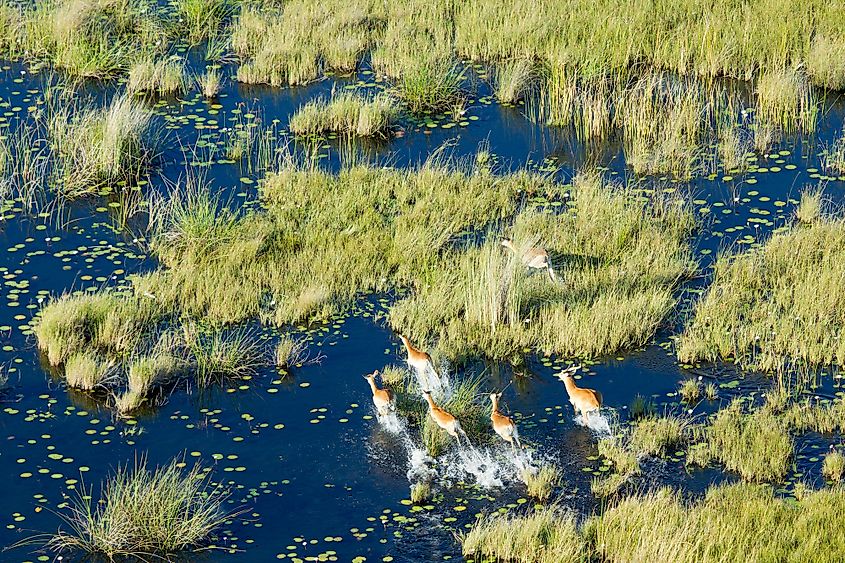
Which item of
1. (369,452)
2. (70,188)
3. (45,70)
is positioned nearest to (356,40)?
(45,70)

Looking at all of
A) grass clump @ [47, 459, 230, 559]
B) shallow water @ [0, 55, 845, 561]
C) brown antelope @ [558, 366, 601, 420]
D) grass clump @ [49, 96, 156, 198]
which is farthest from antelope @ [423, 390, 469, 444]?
grass clump @ [49, 96, 156, 198]

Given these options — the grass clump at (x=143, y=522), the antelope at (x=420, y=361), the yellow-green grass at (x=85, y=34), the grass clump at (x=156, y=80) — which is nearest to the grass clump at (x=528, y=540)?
the grass clump at (x=143, y=522)

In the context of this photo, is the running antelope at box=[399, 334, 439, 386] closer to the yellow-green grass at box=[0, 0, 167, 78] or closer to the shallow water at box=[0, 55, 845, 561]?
the shallow water at box=[0, 55, 845, 561]

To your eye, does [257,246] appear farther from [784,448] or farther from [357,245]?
[784,448]

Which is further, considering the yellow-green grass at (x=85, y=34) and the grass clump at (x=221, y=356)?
the yellow-green grass at (x=85, y=34)

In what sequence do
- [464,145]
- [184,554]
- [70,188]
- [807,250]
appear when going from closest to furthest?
[184,554] → [807,250] → [70,188] → [464,145]

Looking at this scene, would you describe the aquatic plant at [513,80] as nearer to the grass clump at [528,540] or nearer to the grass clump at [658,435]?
the grass clump at [658,435]
